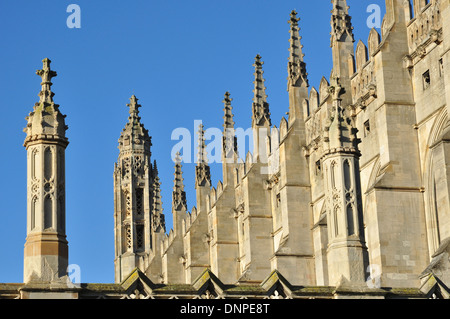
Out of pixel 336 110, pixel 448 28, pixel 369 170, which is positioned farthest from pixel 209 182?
pixel 336 110

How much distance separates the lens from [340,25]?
45.9m

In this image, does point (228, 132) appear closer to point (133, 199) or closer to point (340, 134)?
point (133, 199)

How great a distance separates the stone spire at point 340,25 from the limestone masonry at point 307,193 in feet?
0.18

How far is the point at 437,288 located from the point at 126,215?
204 ft

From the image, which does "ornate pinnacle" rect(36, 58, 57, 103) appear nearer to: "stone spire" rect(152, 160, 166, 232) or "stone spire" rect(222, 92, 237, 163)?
"stone spire" rect(222, 92, 237, 163)

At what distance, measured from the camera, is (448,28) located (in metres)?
35.3

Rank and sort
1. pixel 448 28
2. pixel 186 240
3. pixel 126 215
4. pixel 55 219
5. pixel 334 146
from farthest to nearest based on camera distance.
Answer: pixel 126 215, pixel 186 240, pixel 448 28, pixel 334 146, pixel 55 219

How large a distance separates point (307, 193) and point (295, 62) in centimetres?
633

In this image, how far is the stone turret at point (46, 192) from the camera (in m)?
21.0

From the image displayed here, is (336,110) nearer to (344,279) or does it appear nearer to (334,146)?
(334,146)

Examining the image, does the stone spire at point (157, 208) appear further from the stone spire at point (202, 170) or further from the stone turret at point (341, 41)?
the stone turret at point (341, 41)

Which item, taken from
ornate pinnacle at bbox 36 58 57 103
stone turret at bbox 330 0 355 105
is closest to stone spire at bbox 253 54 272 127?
stone turret at bbox 330 0 355 105

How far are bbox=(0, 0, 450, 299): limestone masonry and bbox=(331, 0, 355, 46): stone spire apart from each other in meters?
0.06

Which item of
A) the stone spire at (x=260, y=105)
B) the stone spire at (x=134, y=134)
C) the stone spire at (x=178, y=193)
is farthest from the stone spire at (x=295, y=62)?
the stone spire at (x=134, y=134)
